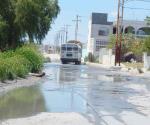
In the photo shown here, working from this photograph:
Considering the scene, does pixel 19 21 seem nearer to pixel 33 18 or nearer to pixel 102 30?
pixel 33 18

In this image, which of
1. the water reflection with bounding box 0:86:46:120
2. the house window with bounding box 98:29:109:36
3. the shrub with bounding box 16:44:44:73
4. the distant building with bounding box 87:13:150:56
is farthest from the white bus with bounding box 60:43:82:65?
the water reflection with bounding box 0:86:46:120

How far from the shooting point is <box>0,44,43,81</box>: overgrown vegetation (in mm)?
25316

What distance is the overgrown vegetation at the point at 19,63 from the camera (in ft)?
83.1

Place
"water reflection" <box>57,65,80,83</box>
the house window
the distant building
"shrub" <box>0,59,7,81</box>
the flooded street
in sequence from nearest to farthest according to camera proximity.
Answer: the flooded street → "shrub" <box>0,59,7,81</box> → "water reflection" <box>57,65,80,83</box> → the distant building → the house window

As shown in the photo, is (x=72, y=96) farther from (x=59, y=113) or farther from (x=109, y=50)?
(x=109, y=50)

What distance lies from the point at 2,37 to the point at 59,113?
94.0 ft

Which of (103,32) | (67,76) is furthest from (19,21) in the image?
(103,32)

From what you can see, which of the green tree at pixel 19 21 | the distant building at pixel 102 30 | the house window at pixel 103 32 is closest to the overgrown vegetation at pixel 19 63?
the green tree at pixel 19 21

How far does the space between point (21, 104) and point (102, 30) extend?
121m

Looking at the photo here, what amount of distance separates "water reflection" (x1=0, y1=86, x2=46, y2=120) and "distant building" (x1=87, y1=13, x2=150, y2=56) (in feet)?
323

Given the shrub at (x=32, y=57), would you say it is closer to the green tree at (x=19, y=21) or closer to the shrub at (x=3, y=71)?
the green tree at (x=19, y=21)

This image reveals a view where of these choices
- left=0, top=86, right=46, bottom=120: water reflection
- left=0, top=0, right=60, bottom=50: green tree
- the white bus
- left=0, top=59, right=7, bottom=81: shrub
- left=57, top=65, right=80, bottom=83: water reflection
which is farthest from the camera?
the white bus

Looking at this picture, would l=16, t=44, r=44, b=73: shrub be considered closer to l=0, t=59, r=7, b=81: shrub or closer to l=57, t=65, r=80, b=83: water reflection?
l=57, t=65, r=80, b=83: water reflection

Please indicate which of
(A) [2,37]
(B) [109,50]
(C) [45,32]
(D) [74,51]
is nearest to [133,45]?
(B) [109,50]
